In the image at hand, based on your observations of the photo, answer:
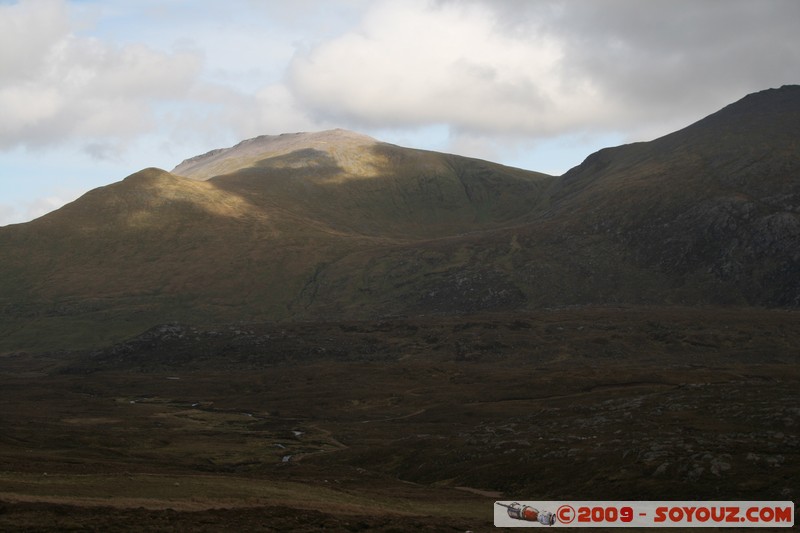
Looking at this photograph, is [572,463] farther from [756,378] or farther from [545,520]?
[756,378]

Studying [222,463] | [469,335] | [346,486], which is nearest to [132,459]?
[222,463]

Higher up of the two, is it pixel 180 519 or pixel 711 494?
pixel 180 519

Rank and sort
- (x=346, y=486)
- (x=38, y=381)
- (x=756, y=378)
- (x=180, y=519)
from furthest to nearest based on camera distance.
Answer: (x=38, y=381) < (x=756, y=378) < (x=346, y=486) < (x=180, y=519)

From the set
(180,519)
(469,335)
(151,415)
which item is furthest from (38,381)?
(180,519)

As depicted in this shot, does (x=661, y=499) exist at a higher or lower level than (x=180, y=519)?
lower

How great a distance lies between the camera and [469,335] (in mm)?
195250

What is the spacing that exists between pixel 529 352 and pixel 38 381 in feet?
336

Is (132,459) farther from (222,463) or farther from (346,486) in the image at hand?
(346,486)

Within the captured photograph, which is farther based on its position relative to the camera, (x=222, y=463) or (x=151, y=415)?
(x=151, y=415)

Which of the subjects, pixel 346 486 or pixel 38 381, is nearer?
pixel 346 486

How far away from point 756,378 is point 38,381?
446 feet

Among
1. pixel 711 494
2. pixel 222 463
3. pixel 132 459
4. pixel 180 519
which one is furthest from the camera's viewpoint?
pixel 222 463

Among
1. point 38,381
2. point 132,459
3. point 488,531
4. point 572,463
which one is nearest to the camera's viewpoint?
point 488,531

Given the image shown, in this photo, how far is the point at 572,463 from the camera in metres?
69.4
